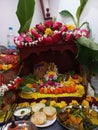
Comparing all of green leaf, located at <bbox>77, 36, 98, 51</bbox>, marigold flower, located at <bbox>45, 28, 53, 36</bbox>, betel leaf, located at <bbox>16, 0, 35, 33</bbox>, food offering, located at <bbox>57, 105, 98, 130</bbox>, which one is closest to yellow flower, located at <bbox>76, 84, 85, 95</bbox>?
food offering, located at <bbox>57, 105, 98, 130</bbox>

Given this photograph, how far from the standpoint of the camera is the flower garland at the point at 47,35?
1139 mm

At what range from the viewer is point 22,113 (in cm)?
100

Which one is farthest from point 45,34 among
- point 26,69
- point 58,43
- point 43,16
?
point 43,16

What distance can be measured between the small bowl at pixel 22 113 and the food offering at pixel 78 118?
0.14 meters

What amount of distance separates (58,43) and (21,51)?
205mm

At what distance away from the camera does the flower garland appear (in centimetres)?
114

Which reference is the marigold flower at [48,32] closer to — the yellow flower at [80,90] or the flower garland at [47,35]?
the flower garland at [47,35]

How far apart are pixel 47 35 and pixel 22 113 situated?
42 cm

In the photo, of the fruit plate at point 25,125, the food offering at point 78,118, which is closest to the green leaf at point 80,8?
the food offering at point 78,118

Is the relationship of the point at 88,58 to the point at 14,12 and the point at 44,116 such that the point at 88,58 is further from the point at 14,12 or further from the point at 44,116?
the point at 14,12

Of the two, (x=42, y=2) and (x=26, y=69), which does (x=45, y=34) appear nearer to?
(x=26, y=69)

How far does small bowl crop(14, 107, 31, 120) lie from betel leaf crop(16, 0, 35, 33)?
1.57 feet

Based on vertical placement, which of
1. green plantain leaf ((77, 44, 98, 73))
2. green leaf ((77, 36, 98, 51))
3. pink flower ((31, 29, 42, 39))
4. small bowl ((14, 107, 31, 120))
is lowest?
small bowl ((14, 107, 31, 120))

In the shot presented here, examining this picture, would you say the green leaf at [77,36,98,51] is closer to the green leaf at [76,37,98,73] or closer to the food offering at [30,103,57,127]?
the green leaf at [76,37,98,73]
